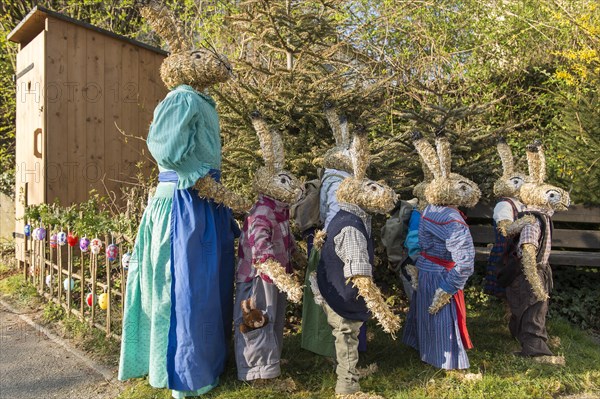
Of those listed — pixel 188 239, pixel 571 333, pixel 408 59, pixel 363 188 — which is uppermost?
pixel 408 59

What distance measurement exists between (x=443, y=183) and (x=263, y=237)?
1234mm

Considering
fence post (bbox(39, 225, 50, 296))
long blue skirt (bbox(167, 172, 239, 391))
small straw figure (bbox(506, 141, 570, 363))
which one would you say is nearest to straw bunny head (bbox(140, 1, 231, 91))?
long blue skirt (bbox(167, 172, 239, 391))

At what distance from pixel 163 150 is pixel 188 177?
0.70ft

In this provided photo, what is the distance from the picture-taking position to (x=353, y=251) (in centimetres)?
321

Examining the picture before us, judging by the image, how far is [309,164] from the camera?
4.65 metres

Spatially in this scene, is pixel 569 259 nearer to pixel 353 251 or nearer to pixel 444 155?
pixel 444 155

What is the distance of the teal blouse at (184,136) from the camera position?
322cm

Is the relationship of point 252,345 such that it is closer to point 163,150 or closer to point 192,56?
point 163,150

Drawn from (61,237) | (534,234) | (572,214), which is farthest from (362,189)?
(572,214)

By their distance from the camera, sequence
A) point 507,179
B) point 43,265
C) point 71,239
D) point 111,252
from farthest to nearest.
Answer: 1. point 43,265
2. point 71,239
3. point 111,252
4. point 507,179

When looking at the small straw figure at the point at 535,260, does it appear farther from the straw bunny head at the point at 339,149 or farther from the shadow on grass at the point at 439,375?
the straw bunny head at the point at 339,149

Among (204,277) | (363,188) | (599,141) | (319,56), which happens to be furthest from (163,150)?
(599,141)

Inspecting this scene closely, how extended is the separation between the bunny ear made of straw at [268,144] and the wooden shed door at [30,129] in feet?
12.0

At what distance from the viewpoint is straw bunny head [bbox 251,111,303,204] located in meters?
3.42
